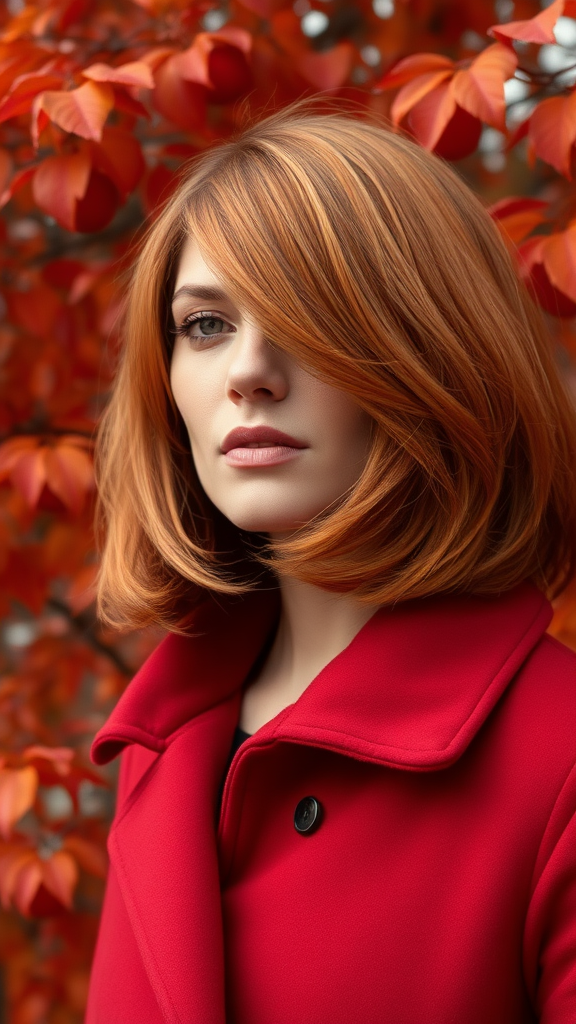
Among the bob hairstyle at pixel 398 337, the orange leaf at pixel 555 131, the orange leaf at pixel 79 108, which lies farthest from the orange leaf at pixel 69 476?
the orange leaf at pixel 555 131

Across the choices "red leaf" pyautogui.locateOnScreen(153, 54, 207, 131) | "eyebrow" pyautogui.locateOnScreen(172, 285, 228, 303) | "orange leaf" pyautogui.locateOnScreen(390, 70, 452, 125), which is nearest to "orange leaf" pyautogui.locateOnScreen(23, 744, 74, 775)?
"eyebrow" pyautogui.locateOnScreen(172, 285, 228, 303)

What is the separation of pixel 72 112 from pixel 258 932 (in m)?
1.32

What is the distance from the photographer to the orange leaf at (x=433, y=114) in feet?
5.28

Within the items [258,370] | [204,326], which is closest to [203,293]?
[204,326]

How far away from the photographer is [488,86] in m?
1.55

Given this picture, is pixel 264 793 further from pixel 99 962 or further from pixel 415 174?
pixel 415 174

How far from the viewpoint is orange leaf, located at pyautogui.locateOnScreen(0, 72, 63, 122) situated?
5.46 ft

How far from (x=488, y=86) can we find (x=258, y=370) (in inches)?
25.2

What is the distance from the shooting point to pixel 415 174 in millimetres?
1421

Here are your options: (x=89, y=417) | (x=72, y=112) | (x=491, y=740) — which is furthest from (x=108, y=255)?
(x=491, y=740)

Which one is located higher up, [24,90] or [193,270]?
[24,90]

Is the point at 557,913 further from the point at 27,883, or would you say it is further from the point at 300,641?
the point at 27,883

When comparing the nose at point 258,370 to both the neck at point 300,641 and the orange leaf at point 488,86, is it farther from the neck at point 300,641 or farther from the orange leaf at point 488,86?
the orange leaf at point 488,86

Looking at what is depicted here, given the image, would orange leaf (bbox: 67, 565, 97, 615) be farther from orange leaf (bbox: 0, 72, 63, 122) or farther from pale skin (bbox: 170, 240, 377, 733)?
orange leaf (bbox: 0, 72, 63, 122)
